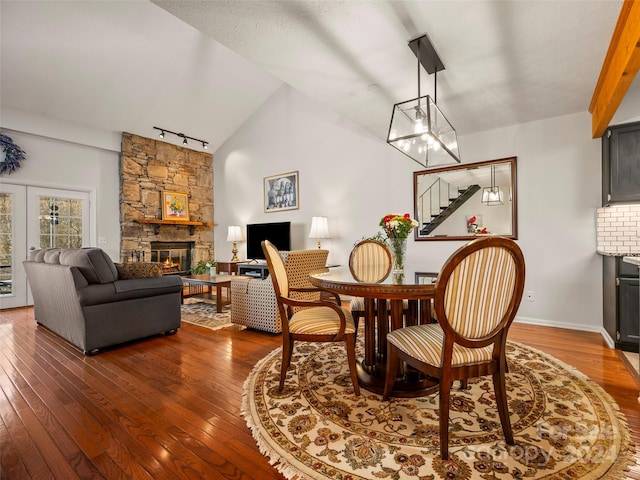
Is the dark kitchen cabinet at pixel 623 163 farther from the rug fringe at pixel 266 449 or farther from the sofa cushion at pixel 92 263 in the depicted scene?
the sofa cushion at pixel 92 263

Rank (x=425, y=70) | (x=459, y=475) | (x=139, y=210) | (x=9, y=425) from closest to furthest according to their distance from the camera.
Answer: (x=459, y=475)
(x=9, y=425)
(x=425, y=70)
(x=139, y=210)

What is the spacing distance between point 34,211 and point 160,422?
5209mm

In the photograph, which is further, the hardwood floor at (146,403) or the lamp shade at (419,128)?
the lamp shade at (419,128)

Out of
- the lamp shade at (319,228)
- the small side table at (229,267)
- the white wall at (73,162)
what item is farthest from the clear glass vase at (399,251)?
the white wall at (73,162)

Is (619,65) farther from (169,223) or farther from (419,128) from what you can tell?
(169,223)

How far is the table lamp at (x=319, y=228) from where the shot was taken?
16.9 ft

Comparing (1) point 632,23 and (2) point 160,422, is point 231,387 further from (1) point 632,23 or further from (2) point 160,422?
(1) point 632,23

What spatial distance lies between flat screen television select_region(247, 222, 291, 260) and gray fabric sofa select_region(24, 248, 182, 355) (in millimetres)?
2689

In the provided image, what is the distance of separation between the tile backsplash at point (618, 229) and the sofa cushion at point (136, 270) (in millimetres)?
4550

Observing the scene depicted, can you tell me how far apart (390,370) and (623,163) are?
3.06 m

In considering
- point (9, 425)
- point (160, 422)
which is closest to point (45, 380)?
point (9, 425)

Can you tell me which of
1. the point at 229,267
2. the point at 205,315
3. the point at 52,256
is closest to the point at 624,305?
the point at 205,315

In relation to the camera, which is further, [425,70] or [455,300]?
[425,70]

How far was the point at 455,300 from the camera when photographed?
53.2 inches
